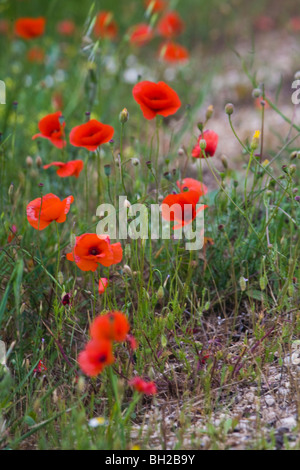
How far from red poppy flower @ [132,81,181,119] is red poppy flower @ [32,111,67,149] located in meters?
0.40

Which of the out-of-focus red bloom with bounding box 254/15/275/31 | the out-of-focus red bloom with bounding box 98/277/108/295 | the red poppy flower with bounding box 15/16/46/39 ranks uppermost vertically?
the out-of-focus red bloom with bounding box 254/15/275/31

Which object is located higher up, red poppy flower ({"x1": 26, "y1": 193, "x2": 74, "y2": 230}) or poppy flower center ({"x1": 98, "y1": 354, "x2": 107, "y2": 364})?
red poppy flower ({"x1": 26, "y1": 193, "x2": 74, "y2": 230})

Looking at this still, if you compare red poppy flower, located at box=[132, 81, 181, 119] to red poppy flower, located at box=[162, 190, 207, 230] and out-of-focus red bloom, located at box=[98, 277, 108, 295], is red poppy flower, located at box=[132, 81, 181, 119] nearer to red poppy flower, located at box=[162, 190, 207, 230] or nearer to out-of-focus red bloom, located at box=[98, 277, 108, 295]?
red poppy flower, located at box=[162, 190, 207, 230]

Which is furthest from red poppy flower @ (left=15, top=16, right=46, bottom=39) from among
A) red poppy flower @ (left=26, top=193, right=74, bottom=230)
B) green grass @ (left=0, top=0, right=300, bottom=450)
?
red poppy flower @ (left=26, top=193, right=74, bottom=230)

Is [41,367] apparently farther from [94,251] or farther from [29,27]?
[29,27]

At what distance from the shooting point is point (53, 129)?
2.12 metres

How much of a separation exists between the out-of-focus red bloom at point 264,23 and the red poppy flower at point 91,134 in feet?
12.2

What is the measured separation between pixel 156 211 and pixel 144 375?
56cm

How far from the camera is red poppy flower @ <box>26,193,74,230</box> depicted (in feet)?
5.48

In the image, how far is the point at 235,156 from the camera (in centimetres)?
351

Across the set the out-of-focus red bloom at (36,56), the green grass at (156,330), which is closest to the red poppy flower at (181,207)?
the green grass at (156,330)

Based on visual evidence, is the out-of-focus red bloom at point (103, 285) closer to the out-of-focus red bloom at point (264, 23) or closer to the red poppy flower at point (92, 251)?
the red poppy flower at point (92, 251)

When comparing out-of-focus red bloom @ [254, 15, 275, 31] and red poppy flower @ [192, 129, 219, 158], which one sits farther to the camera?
out-of-focus red bloom @ [254, 15, 275, 31]

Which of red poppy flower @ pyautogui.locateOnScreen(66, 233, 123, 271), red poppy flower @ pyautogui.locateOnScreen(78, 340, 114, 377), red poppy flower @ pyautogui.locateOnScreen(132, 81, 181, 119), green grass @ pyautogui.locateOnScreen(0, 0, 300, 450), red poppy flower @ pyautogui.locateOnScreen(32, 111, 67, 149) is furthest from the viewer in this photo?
red poppy flower @ pyautogui.locateOnScreen(32, 111, 67, 149)
